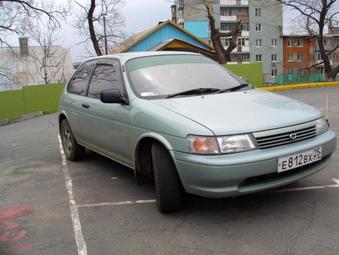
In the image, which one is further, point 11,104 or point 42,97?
Answer: point 42,97

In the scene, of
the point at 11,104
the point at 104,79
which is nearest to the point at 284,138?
the point at 104,79

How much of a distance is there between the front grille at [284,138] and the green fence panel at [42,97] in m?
18.7

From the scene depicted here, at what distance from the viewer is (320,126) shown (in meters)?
4.53

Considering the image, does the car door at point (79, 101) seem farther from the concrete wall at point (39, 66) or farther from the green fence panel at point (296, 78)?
the concrete wall at point (39, 66)

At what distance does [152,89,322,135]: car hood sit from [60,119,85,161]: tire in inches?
106

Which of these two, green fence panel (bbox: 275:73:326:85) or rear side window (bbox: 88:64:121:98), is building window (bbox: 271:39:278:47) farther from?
rear side window (bbox: 88:64:121:98)

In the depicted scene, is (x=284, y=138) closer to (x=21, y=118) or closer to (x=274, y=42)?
(x=21, y=118)

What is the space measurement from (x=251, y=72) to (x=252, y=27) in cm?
4880

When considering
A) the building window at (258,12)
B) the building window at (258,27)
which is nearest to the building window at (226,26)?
the building window at (258,27)

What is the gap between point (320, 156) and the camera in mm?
4391

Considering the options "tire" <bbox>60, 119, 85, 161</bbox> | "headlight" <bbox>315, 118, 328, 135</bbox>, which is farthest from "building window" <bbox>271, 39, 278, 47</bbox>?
"headlight" <bbox>315, 118, 328, 135</bbox>

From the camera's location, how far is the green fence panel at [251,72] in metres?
25.0

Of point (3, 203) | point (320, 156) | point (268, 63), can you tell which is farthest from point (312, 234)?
point (268, 63)

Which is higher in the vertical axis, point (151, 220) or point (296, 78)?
point (296, 78)
